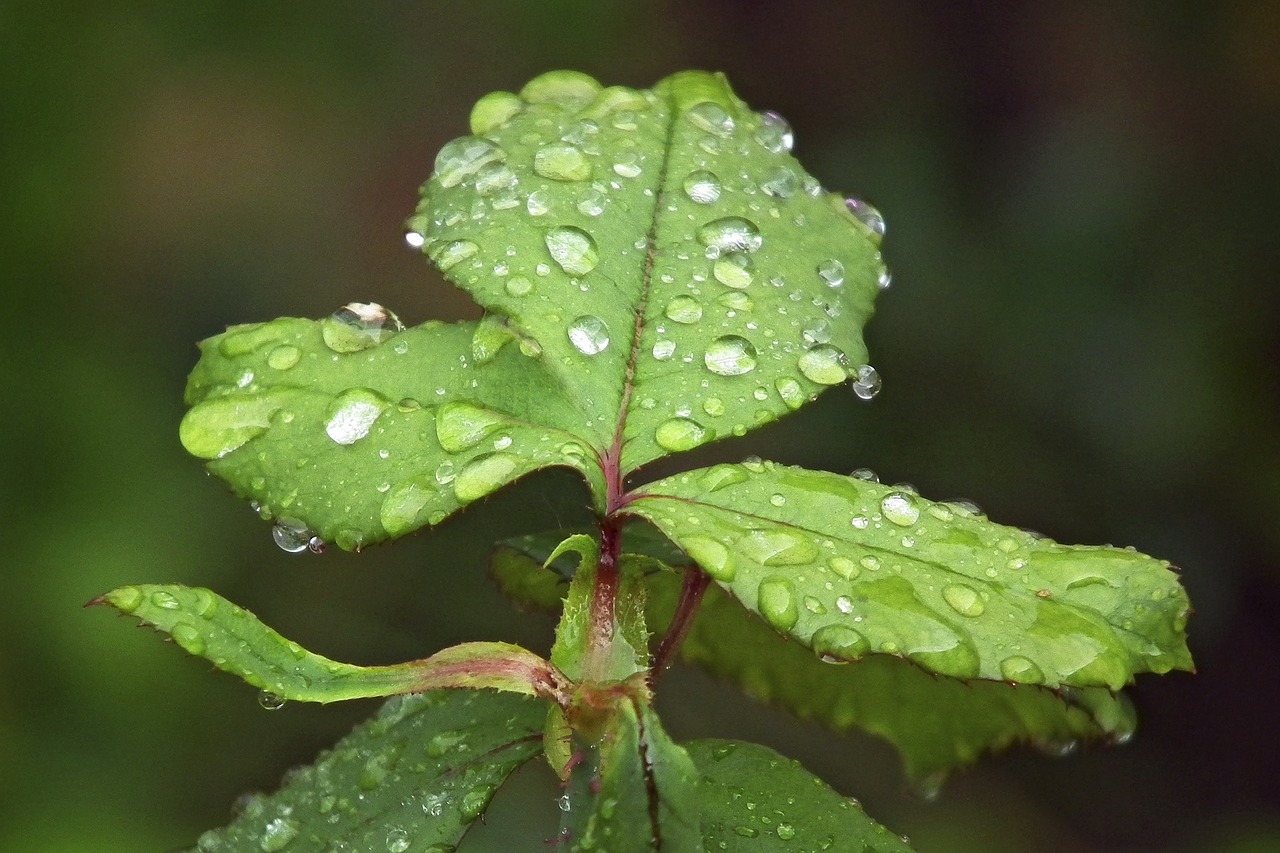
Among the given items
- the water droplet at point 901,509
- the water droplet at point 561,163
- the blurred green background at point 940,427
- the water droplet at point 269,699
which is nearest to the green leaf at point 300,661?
the water droplet at point 269,699

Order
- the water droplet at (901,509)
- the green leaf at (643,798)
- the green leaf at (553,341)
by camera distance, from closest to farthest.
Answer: the green leaf at (643,798), the water droplet at (901,509), the green leaf at (553,341)

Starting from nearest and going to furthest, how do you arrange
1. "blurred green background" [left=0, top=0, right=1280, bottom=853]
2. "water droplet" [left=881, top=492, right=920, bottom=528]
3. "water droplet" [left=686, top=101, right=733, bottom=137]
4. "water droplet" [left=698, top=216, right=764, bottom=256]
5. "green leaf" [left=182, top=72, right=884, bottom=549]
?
"water droplet" [left=881, top=492, right=920, bottom=528], "green leaf" [left=182, top=72, right=884, bottom=549], "water droplet" [left=698, top=216, right=764, bottom=256], "water droplet" [left=686, top=101, right=733, bottom=137], "blurred green background" [left=0, top=0, right=1280, bottom=853]

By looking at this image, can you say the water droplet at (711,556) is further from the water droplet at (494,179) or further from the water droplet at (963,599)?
the water droplet at (494,179)

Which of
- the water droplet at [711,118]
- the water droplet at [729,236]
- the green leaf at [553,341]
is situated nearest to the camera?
the green leaf at [553,341]

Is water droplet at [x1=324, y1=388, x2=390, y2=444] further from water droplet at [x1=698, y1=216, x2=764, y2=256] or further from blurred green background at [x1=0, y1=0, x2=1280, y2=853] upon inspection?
blurred green background at [x1=0, y1=0, x2=1280, y2=853]

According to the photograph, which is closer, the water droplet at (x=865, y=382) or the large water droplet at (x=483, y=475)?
the large water droplet at (x=483, y=475)

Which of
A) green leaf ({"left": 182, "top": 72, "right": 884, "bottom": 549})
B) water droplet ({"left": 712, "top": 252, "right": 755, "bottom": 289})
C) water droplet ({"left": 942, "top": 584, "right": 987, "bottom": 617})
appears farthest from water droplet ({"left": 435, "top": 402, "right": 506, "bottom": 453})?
water droplet ({"left": 942, "top": 584, "right": 987, "bottom": 617})

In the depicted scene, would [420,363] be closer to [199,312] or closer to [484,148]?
[484,148]

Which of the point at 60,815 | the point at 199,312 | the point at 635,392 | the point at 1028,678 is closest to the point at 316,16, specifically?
the point at 199,312
